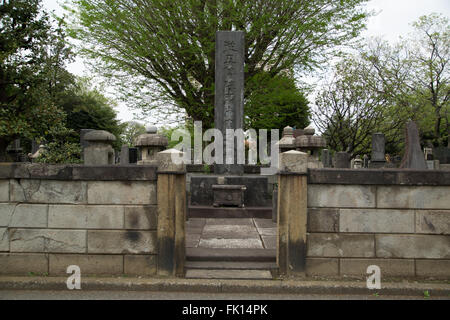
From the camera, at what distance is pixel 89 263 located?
14.8ft

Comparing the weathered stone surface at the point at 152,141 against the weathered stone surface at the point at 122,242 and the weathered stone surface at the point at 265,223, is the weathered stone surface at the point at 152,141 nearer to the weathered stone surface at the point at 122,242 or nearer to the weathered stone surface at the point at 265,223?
the weathered stone surface at the point at 265,223

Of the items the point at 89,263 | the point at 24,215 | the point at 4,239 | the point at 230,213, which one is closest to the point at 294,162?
the point at 89,263

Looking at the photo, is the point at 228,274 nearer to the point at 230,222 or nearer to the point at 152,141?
the point at 230,222

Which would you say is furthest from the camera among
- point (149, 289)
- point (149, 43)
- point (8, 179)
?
point (149, 43)

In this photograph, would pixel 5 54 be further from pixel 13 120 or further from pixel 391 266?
pixel 391 266

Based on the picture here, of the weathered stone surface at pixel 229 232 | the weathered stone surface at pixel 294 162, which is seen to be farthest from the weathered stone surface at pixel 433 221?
the weathered stone surface at pixel 229 232

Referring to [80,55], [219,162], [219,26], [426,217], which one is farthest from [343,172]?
[80,55]

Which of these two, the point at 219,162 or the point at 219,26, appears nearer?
the point at 219,162

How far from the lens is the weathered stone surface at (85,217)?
14.8 ft

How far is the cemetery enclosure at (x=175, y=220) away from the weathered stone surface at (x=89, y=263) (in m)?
0.01

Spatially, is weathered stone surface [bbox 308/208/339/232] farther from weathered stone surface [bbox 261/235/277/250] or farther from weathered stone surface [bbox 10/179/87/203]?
weathered stone surface [bbox 10/179/87/203]

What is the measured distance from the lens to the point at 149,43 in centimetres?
1340

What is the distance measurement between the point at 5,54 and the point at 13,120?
6.06 ft

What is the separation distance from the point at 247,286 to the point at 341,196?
184 centimetres
